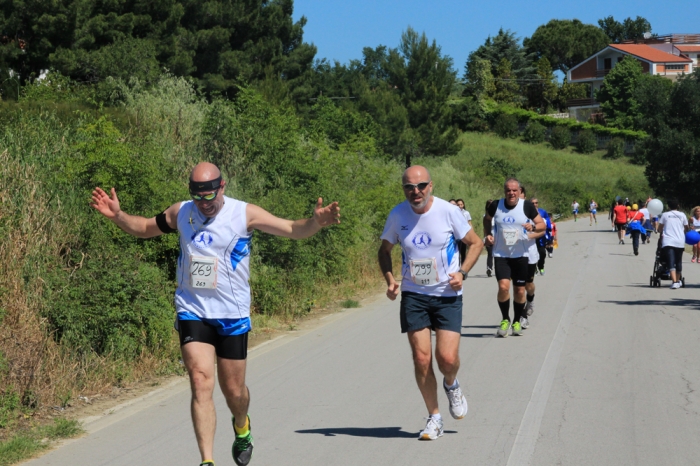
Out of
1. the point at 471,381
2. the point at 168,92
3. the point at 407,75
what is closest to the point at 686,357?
the point at 471,381

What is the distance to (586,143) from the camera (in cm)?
9206

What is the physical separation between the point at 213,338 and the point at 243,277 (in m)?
0.45

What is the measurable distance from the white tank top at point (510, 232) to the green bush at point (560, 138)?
82891 millimetres

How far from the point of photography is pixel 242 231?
5.96 meters

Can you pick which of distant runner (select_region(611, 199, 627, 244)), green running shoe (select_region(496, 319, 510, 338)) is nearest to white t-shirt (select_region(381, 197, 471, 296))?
green running shoe (select_region(496, 319, 510, 338))

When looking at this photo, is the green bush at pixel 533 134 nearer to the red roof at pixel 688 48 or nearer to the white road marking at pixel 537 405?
the red roof at pixel 688 48

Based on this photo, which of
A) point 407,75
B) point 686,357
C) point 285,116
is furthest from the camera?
point 407,75

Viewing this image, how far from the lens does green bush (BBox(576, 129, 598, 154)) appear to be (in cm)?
9206

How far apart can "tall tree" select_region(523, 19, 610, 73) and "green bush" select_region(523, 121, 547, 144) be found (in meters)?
30.6

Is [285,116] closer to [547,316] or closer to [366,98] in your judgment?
[547,316]

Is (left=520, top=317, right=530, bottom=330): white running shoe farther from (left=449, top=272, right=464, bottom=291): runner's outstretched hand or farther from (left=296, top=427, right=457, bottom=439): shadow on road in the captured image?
(left=449, top=272, right=464, bottom=291): runner's outstretched hand

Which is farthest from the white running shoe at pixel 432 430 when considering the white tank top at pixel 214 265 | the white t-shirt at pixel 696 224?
Answer: the white t-shirt at pixel 696 224

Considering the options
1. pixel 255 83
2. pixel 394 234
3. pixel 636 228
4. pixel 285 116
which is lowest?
pixel 636 228

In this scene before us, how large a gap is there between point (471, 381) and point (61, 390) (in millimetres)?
3951
